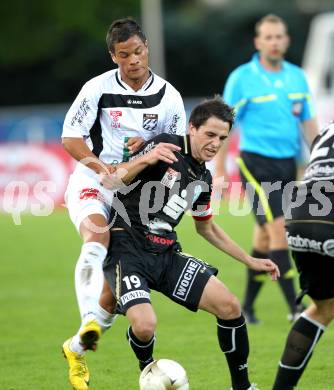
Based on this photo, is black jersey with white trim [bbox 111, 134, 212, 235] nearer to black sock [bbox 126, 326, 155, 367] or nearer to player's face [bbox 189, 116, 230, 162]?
player's face [bbox 189, 116, 230, 162]

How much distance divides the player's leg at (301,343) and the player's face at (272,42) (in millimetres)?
4351

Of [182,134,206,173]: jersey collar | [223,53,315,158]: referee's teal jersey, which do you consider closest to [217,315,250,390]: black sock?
[182,134,206,173]: jersey collar

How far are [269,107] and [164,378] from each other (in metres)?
4.26

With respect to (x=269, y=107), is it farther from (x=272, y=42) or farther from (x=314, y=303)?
(x=314, y=303)

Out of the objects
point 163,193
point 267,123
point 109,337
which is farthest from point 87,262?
point 267,123

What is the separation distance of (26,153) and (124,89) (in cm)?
1452

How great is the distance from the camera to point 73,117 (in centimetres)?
709

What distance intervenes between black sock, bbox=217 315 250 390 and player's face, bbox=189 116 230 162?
1075mm

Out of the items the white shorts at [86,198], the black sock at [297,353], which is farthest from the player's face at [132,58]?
the black sock at [297,353]

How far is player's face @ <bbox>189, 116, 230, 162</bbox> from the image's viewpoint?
262 inches

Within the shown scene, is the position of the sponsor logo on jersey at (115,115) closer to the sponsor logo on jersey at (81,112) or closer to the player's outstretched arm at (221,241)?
the sponsor logo on jersey at (81,112)

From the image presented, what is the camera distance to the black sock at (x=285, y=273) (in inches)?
387

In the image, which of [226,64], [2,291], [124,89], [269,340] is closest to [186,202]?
[124,89]

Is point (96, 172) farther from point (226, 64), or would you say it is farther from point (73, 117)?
point (226, 64)
